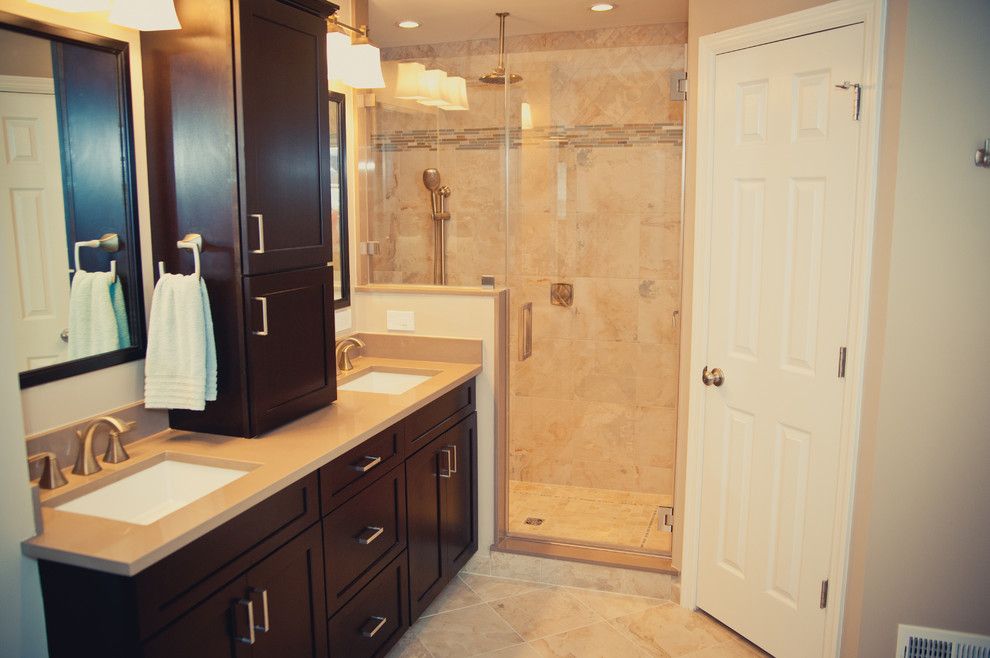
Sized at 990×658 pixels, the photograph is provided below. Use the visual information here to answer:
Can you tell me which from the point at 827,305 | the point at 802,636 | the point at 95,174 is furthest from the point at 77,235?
the point at 802,636

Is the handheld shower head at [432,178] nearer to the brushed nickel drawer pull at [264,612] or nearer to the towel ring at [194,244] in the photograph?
the towel ring at [194,244]

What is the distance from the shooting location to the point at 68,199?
201 centimetres

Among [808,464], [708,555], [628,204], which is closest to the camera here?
[808,464]

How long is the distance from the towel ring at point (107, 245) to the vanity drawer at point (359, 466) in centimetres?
81

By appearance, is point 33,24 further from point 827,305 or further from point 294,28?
point 827,305

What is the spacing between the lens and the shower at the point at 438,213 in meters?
3.43

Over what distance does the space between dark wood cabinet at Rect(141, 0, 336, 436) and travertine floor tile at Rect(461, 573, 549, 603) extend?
1287 mm

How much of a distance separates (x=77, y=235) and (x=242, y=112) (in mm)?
550

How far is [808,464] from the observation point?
102 inches

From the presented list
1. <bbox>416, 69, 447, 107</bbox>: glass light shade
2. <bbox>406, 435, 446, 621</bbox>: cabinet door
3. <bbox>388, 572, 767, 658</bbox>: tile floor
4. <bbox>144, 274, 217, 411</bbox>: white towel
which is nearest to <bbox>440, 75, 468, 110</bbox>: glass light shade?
<bbox>416, 69, 447, 107</bbox>: glass light shade

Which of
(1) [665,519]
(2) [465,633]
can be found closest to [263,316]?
(2) [465,633]

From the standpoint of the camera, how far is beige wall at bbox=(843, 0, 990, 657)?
6.94 ft

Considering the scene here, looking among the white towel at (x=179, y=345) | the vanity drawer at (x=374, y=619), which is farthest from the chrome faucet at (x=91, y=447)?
the vanity drawer at (x=374, y=619)

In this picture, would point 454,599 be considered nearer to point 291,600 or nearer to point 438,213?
point 291,600
